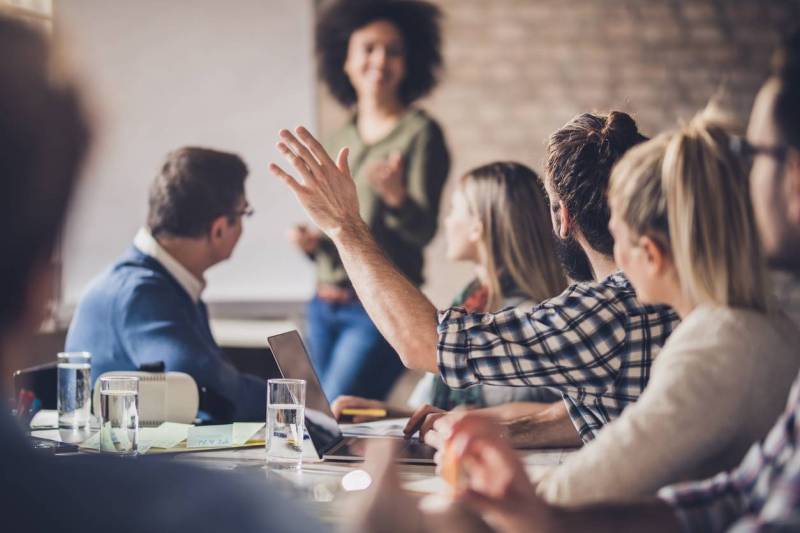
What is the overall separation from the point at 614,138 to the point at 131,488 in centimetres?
120

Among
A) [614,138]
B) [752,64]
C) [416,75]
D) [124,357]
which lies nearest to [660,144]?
[614,138]

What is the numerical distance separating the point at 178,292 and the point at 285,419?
849 millimetres

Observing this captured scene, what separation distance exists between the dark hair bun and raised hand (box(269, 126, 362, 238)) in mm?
458

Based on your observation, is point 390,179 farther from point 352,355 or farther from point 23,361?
point 23,361

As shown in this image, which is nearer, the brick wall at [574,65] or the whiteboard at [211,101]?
the whiteboard at [211,101]

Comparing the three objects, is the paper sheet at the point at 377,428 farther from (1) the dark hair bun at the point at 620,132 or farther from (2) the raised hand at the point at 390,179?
(2) the raised hand at the point at 390,179

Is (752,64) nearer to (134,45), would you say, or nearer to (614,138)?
(134,45)

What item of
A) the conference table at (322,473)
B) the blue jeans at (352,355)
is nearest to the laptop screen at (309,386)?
the conference table at (322,473)

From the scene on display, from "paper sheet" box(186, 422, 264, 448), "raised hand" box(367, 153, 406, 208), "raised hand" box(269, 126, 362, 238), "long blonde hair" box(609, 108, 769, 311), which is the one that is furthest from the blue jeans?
"long blonde hair" box(609, 108, 769, 311)

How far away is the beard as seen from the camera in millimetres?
1973

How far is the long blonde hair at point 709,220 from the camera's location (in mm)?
1178

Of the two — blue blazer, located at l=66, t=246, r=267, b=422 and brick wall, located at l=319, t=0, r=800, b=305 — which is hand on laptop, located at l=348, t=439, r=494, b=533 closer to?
blue blazer, located at l=66, t=246, r=267, b=422

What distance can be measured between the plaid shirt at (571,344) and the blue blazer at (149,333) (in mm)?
747

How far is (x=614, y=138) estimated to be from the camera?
171 cm
